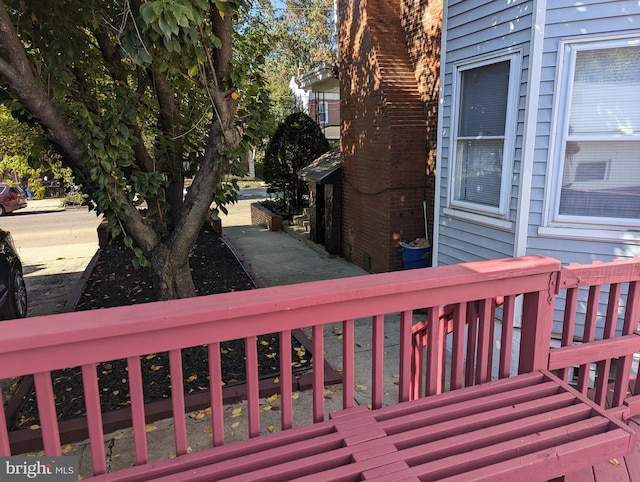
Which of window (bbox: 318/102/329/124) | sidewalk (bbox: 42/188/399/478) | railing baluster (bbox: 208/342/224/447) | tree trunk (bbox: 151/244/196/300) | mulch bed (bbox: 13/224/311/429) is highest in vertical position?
window (bbox: 318/102/329/124)

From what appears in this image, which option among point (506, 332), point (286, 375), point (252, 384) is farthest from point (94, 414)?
point (506, 332)

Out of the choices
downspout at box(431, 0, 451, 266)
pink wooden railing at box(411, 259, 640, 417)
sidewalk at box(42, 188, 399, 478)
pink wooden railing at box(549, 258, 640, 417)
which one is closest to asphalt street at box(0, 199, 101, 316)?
sidewalk at box(42, 188, 399, 478)

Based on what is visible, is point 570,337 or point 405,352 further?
point 570,337

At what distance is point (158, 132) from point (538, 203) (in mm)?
4013

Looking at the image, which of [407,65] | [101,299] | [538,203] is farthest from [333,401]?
[407,65]

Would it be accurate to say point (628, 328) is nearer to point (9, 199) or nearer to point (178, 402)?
point (178, 402)

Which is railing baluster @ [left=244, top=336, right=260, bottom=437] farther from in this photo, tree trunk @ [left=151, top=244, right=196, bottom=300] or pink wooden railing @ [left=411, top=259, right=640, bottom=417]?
tree trunk @ [left=151, top=244, right=196, bottom=300]

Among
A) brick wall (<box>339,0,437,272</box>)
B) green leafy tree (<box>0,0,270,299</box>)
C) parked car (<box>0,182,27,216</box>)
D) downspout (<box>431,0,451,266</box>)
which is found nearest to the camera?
green leafy tree (<box>0,0,270,299</box>)

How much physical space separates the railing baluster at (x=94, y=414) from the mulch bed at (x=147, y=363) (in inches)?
82.9

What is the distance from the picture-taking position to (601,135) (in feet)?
11.9

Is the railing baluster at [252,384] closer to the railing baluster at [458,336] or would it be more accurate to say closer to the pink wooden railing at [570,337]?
the pink wooden railing at [570,337]

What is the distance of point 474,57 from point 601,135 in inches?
57.8

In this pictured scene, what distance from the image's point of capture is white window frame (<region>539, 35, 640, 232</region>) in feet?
11.5

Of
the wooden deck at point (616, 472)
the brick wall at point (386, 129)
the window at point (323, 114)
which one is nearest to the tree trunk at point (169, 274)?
the brick wall at point (386, 129)
